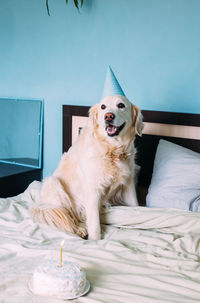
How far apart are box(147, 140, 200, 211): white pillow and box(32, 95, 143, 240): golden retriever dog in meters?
0.16

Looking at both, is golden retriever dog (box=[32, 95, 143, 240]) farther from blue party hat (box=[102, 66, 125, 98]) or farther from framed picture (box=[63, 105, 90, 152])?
framed picture (box=[63, 105, 90, 152])

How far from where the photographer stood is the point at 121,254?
4.43 ft

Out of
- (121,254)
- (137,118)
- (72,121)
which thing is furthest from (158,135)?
(121,254)

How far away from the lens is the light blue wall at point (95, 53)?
2154 millimetres

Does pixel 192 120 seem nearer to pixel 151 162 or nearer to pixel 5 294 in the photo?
pixel 151 162

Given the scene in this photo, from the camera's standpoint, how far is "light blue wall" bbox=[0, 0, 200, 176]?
7.07 feet

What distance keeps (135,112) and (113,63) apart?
677mm

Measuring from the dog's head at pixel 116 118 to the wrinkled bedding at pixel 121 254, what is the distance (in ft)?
1.35

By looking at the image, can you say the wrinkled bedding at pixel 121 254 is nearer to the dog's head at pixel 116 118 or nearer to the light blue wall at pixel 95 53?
the dog's head at pixel 116 118

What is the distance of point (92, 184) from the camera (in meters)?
1.79

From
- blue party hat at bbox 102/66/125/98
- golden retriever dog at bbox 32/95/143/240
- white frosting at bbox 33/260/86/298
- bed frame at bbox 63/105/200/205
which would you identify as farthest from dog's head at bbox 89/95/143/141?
white frosting at bbox 33/260/86/298

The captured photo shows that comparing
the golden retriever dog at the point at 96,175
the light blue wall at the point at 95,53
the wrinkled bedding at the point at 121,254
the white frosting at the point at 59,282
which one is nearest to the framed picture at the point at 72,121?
the light blue wall at the point at 95,53

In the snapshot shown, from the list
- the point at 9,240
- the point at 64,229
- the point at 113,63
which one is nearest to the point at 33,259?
the point at 9,240

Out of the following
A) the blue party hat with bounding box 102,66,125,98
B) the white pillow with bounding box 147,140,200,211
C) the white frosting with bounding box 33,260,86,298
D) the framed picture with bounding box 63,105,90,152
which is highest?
the blue party hat with bounding box 102,66,125,98
